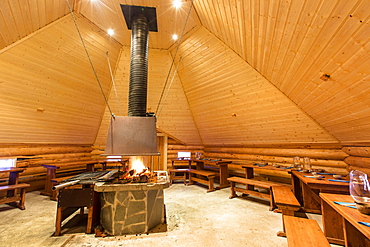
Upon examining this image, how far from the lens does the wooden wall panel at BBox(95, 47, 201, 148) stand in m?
5.80

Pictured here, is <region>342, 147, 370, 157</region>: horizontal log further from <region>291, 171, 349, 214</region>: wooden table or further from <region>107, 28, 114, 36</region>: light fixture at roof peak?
<region>107, 28, 114, 36</region>: light fixture at roof peak

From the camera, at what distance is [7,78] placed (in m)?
3.79

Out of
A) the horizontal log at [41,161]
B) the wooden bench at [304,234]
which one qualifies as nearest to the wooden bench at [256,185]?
the wooden bench at [304,234]

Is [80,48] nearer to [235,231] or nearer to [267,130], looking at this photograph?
[235,231]

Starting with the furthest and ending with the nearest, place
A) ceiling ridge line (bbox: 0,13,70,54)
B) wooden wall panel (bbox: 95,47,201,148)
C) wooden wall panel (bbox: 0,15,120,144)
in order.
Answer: wooden wall panel (bbox: 95,47,201,148) < wooden wall panel (bbox: 0,15,120,144) < ceiling ridge line (bbox: 0,13,70,54)

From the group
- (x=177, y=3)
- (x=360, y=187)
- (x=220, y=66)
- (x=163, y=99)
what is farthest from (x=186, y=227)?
(x=177, y=3)

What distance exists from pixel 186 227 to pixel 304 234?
200 centimetres

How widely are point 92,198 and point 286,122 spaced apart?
4862mm

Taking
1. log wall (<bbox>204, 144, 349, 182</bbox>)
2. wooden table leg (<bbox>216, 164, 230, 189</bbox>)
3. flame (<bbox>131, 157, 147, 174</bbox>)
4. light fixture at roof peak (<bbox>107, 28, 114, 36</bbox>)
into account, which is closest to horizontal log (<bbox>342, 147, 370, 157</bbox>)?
log wall (<bbox>204, 144, 349, 182</bbox>)

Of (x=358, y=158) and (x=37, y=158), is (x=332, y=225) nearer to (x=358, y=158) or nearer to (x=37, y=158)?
(x=358, y=158)

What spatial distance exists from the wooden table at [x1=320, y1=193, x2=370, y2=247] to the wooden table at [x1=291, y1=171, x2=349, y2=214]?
12.8 inches

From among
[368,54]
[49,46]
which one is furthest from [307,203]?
[49,46]

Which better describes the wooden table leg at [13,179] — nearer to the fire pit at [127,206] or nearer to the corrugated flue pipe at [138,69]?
the fire pit at [127,206]

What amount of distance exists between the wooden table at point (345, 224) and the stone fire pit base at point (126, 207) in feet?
7.90
